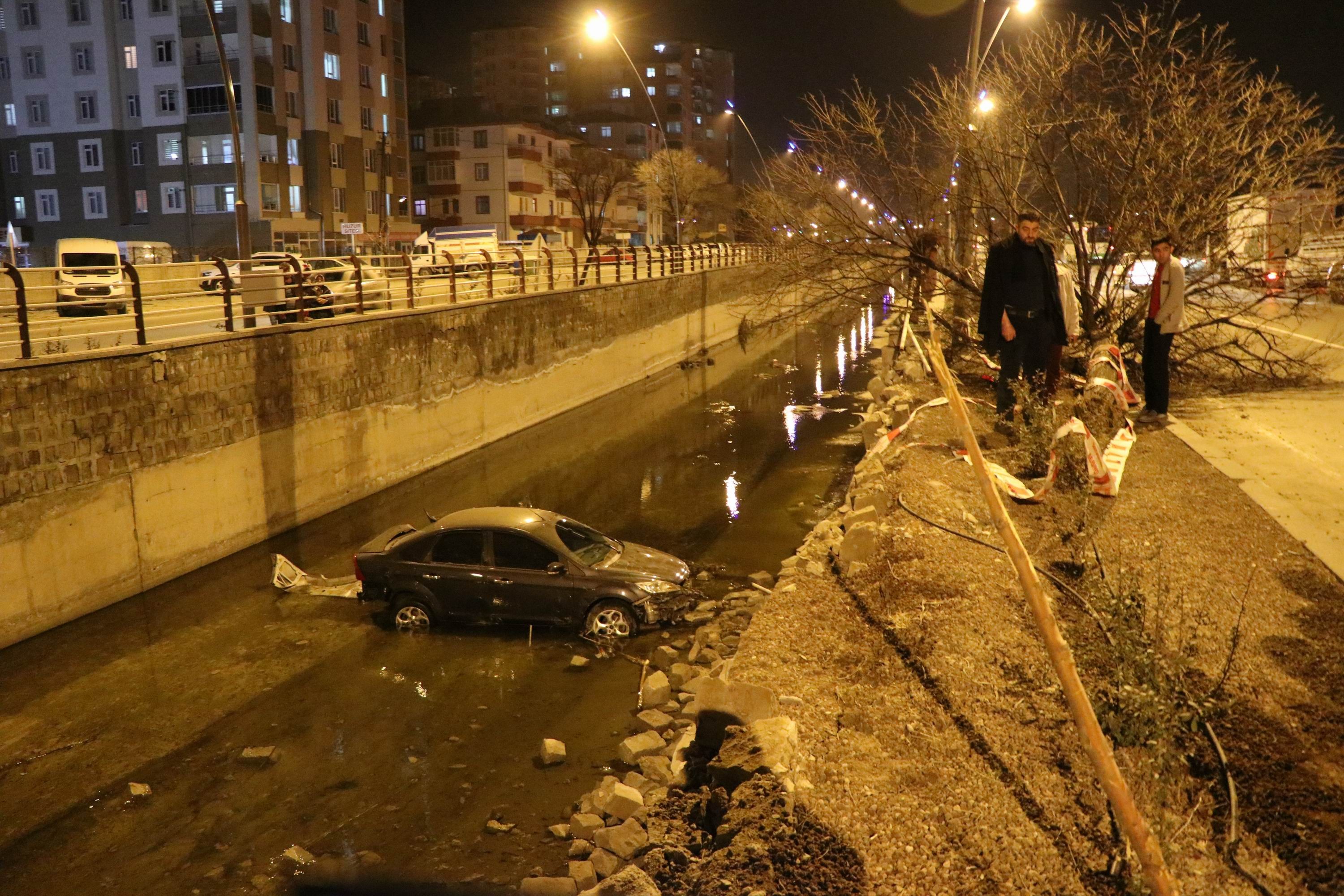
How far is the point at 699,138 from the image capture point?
5748 inches

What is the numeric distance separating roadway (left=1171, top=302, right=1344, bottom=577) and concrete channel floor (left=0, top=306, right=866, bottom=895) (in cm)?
555

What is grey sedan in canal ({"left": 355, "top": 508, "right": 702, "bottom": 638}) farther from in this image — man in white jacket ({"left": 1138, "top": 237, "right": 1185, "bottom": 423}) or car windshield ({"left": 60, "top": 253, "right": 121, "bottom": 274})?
car windshield ({"left": 60, "top": 253, "right": 121, "bottom": 274})

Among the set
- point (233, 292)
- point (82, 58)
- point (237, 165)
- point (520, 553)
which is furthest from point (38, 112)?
point (520, 553)

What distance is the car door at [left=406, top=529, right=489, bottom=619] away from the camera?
37.6ft

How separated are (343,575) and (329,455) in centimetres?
428

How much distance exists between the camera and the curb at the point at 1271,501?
7.85 m

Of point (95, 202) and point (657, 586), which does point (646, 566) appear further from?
point (95, 202)

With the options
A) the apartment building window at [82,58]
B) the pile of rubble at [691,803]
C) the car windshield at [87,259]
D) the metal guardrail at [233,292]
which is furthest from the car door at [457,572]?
the apartment building window at [82,58]

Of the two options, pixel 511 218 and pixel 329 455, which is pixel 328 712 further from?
pixel 511 218

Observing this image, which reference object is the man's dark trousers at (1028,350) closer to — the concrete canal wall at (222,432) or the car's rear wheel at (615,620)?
the car's rear wheel at (615,620)

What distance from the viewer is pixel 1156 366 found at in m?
12.4

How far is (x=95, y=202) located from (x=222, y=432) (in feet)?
166

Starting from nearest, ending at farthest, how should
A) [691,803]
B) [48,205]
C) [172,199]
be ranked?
[691,803] → [172,199] → [48,205]

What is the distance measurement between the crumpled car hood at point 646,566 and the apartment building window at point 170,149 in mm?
53120
